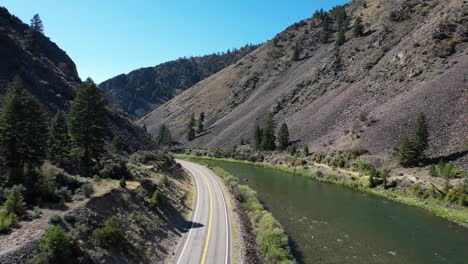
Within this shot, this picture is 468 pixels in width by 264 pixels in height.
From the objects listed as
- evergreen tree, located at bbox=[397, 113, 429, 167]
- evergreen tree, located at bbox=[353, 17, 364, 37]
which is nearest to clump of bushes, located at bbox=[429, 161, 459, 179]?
evergreen tree, located at bbox=[397, 113, 429, 167]

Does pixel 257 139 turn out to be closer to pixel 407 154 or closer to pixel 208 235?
pixel 407 154

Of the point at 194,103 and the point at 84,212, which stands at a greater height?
the point at 194,103

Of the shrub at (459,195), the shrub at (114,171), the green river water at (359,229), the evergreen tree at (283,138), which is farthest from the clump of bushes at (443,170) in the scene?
the shrub at (114,171)

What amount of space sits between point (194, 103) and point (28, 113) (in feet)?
500

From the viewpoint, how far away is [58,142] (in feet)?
139

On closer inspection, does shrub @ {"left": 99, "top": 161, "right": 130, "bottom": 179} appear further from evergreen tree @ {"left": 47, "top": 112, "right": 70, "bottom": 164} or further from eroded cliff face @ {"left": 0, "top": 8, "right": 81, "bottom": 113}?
eroded cliff face @ {"left": 0, "top": 8, "right": 81, "bottom": 113}

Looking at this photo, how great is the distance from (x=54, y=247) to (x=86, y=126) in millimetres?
25819

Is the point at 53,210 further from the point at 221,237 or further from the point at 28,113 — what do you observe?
the point at 221,237

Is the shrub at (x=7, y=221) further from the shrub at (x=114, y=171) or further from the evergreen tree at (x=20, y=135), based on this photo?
the shrub at (x=114, y=171)

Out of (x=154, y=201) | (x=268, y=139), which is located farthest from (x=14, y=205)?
(x=268, y=139)

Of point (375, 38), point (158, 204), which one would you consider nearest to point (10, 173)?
point (158, 204)

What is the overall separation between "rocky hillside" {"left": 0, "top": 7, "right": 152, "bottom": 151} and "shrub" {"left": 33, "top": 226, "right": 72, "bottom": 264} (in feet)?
163

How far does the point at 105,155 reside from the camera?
4944 centimetres

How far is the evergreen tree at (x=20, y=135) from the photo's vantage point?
30.6 meters
